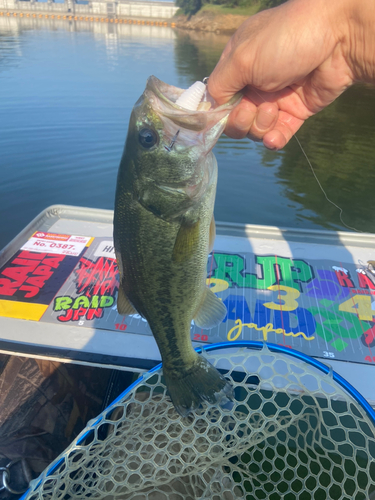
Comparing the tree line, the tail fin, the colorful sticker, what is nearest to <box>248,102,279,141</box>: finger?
the tail fin

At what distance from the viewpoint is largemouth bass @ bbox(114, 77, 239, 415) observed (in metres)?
1.54

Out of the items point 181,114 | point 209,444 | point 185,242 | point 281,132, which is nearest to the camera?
point 181,114

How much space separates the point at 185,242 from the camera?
161 centimetres

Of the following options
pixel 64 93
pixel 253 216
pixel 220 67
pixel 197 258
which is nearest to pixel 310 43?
pixel 220 67

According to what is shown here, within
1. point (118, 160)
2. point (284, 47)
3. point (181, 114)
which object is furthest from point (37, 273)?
point (118, 160)

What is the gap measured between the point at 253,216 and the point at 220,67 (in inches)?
218

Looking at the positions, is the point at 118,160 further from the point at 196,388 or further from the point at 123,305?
the point at 196,388

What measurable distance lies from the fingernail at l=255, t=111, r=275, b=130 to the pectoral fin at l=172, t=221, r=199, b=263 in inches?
37.6

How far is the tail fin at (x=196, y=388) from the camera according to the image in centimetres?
178

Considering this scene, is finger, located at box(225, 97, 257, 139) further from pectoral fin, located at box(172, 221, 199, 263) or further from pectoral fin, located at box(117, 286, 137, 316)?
pectoral fin, located at box(117, 286, 137, 316)

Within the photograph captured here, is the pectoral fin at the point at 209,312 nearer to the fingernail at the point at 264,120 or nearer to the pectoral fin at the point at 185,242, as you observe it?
the pectoral fin at the point at 185,242

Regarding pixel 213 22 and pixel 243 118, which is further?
pixel 213 22

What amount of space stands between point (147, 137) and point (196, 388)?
Result: 4.46 ft

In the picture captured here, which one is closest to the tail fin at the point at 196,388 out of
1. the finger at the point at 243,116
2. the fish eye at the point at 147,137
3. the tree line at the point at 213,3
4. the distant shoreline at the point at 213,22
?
the fish eye at the point at 147,137
